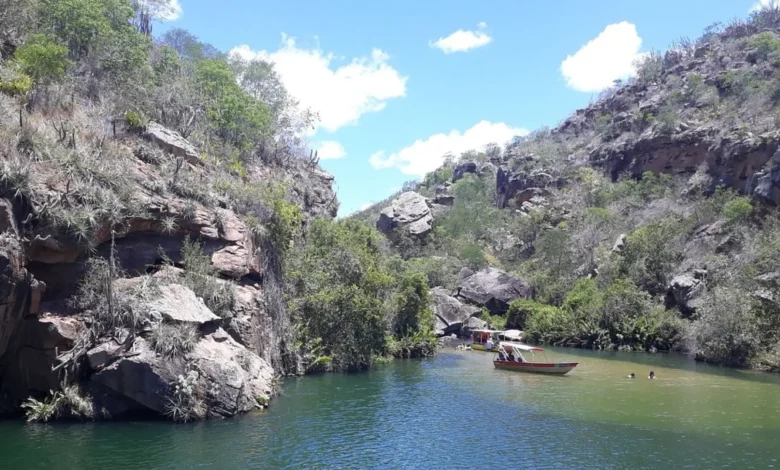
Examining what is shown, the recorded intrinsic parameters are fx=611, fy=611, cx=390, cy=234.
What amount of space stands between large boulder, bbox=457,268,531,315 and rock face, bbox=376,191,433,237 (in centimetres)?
2198

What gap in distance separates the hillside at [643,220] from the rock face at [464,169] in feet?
20.9

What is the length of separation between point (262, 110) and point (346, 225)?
37.2ft

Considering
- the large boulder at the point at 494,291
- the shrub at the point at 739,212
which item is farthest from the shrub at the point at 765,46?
the large boulder at the point at 494,291

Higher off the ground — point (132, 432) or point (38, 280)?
point (38, 280)

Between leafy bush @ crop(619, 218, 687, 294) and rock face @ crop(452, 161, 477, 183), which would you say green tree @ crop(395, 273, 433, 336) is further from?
rock face @ crop(452, 161, 477, 183)

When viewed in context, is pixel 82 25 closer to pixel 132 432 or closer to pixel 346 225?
pixel 346 225

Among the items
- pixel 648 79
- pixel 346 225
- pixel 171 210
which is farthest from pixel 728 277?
pixel 648 79

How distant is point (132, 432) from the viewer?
809 inches

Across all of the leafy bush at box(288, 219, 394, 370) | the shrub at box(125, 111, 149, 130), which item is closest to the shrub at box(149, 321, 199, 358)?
the leafy bush at box(288, 219, 394, 370)

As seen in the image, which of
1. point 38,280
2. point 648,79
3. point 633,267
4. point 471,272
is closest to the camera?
point 38,280

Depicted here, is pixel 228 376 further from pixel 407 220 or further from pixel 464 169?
pixel 464 169

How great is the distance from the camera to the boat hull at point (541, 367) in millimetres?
36531

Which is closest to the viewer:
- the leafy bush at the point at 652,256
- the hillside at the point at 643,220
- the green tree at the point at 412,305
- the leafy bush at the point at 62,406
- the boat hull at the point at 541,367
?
the leafy bush at the point at 62,406

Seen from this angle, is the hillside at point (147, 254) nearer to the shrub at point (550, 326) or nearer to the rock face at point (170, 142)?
the rock face at point (170, 142)
